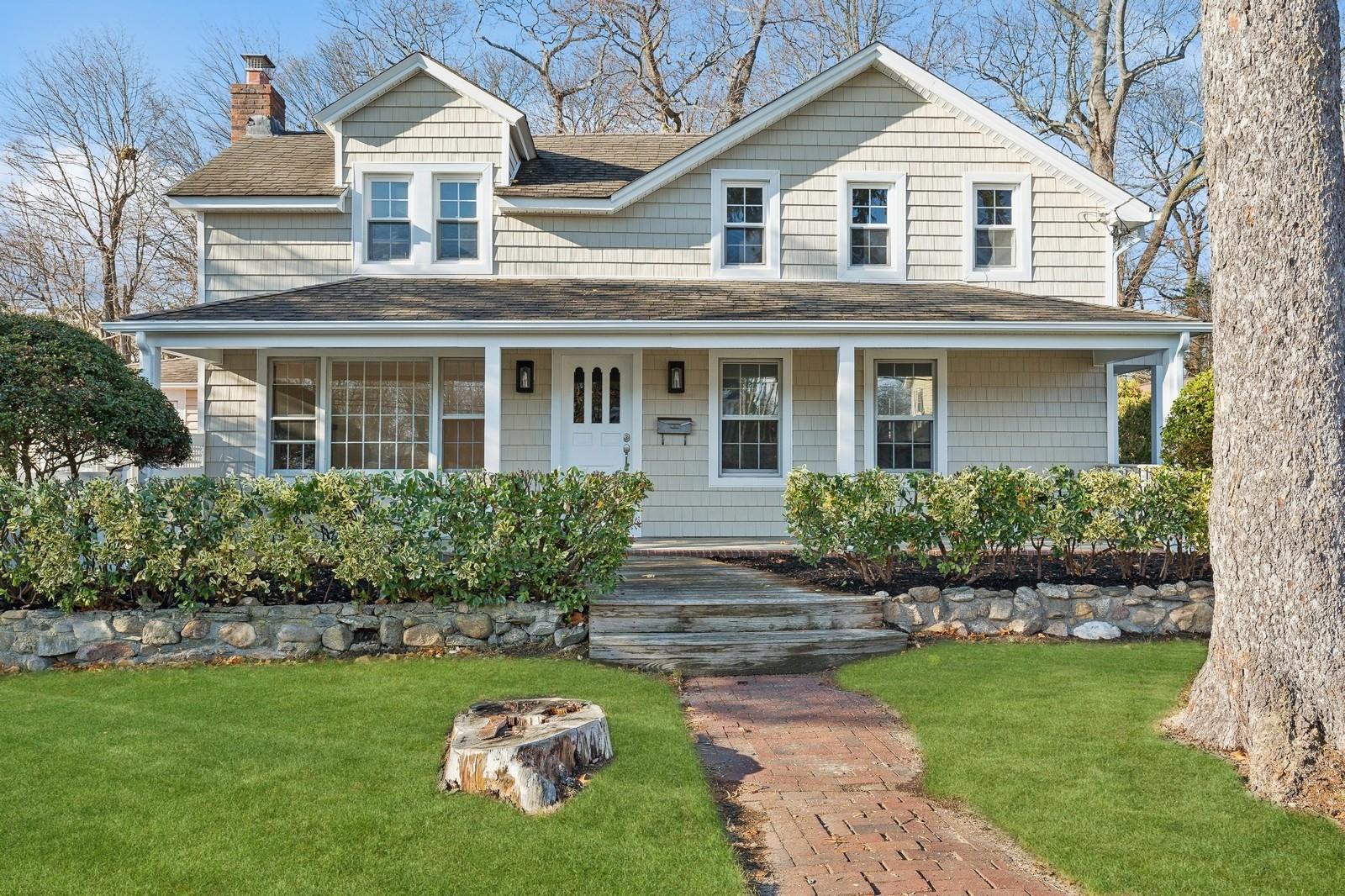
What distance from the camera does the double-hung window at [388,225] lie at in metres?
11.7

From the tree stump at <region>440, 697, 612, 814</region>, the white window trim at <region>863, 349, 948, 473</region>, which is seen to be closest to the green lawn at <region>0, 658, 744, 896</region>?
the tree stump at <region>440, 697, 612, 814</region>

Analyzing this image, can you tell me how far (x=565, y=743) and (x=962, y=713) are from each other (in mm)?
2460

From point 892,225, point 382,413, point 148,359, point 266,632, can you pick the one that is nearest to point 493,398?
point 382,413

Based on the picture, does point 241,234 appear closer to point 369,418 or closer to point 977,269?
point 369,418

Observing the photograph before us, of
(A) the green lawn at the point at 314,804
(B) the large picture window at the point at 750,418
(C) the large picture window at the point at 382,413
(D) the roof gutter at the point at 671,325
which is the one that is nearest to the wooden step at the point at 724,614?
(A) the green lawn at the point at 314,804

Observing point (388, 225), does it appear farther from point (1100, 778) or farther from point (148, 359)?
point (1100, 778)

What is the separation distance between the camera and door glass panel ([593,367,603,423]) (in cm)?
1141

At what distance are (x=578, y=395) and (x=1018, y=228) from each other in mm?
5967

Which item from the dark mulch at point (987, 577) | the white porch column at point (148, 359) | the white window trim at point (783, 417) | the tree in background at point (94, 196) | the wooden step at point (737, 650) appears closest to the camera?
the wooden step at point (737, 650)

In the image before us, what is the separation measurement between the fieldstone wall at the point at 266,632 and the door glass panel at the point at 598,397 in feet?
14.8

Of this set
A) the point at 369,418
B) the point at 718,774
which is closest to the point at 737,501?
the point at 369,418

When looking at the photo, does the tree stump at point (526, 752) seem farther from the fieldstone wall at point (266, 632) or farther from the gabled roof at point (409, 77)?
the gabled roof at point (409, 77)

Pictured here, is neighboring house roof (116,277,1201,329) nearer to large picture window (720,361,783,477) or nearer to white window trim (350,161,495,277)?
white window trim (350,161,495,277)

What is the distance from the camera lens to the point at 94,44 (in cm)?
2361
